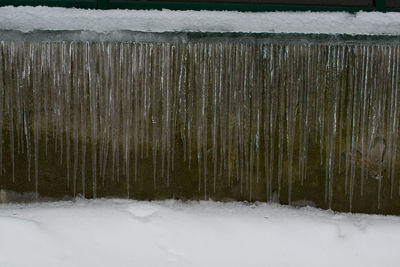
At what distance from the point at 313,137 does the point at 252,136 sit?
504 mm

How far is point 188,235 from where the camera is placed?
2895mm

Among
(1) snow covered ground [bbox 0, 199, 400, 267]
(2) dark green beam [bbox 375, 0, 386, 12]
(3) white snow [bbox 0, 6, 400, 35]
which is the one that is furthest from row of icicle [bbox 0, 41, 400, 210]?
(2) dark green beam [bbox 375, 0, 386, 12]

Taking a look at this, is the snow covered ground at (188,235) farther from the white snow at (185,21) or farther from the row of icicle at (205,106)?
the white snow at (185,21)

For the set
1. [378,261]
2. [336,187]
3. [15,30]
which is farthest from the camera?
[336,187]

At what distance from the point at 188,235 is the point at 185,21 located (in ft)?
5.45

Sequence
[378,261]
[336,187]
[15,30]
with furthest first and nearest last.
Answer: [336,187], [15,30], [378,261]

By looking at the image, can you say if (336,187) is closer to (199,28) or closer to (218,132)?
(218,132)

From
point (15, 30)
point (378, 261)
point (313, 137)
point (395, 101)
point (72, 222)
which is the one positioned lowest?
point (378, 261)

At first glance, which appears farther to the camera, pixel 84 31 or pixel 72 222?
pixel 84 31

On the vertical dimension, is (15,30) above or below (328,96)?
above

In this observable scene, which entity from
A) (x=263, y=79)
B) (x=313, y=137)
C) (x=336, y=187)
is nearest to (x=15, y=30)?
(x=263, y=79)

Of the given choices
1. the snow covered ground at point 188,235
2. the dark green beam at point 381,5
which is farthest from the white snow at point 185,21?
the snow covered ground at point 188,235

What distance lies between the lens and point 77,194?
3254 mm

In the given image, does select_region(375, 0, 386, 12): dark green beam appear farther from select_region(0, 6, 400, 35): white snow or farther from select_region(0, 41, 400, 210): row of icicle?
select_region(0, 41, 400, 210): row of icicle
